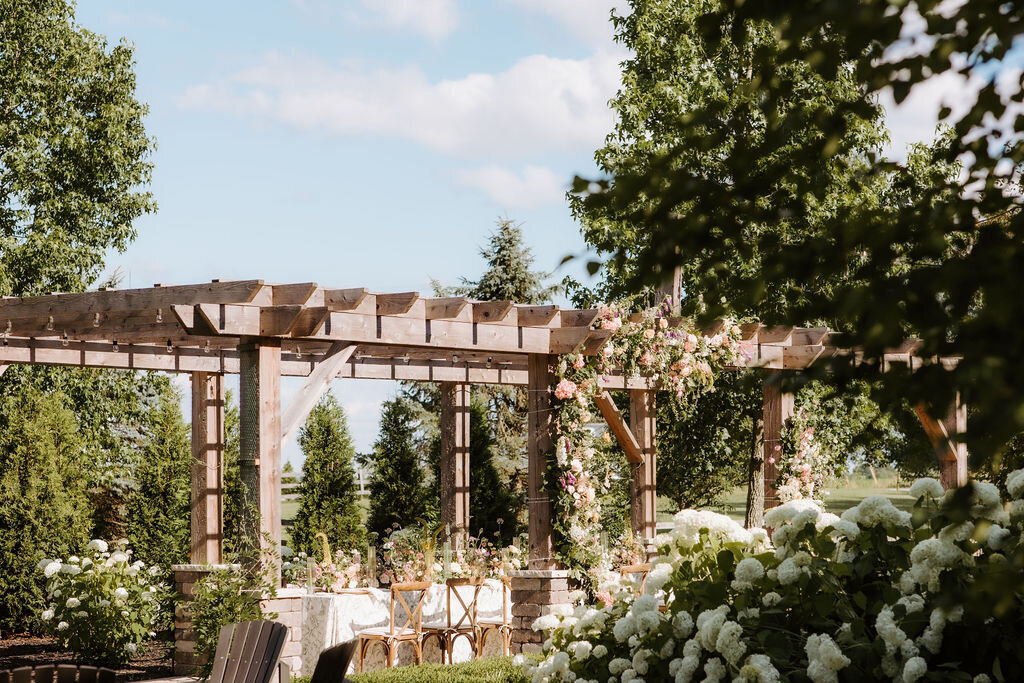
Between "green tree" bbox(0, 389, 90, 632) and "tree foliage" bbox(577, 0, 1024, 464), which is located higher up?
"tree foliage" bbox(577, 0, 1024, 464)

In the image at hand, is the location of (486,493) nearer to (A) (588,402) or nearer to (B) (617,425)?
(B) (617,425)

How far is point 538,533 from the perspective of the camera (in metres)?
7.91

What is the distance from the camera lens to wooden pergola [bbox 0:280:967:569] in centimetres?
650

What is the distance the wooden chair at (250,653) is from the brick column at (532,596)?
9.62 feet

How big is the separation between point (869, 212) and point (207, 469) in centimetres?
844

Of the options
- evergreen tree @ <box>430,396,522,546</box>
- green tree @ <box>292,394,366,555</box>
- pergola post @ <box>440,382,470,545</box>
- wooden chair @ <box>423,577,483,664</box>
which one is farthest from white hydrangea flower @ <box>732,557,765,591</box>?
evergreen tree @ <box>430,396,522,546</box>

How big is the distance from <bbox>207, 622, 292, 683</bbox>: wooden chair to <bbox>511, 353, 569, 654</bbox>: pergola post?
2.89m

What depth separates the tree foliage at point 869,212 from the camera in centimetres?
124

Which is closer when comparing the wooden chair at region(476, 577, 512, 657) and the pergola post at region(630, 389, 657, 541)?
the wooden chair at region(476, 577, 512, 657)

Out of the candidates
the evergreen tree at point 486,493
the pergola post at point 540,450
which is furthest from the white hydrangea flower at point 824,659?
the evergreen tree at point 486,493

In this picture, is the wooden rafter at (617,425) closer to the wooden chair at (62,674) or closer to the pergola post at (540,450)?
the pergola post at (540,450)

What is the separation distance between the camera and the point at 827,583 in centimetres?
289

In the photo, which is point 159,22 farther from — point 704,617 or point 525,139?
point 525,139

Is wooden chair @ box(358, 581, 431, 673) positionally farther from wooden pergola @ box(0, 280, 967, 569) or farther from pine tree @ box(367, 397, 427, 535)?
pine tree @ box(367, 397, 427, 535)
